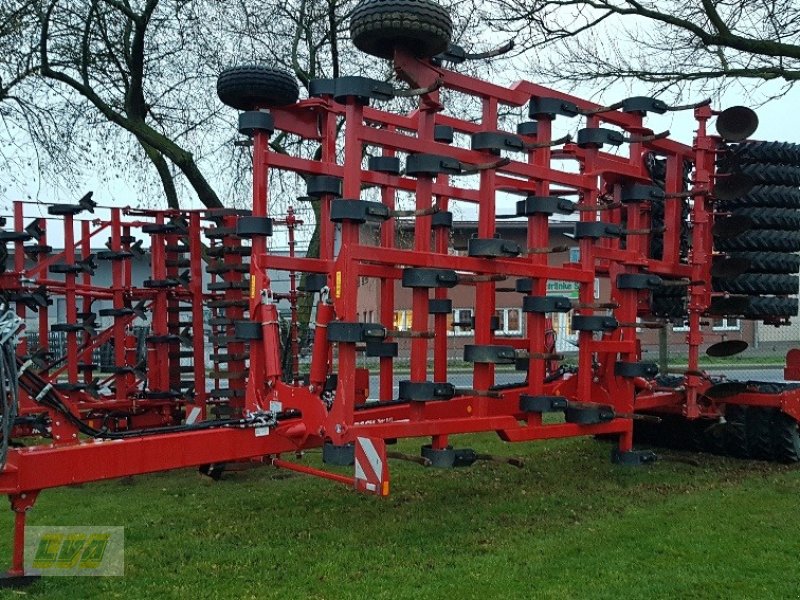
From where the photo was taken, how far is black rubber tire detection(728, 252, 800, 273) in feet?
25.7

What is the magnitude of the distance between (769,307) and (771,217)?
2.78 feet

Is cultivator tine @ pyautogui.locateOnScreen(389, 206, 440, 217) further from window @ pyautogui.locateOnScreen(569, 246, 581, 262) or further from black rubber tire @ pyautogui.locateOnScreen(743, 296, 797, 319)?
black rubber tire @ pyautogui.locateOnScreen(743, 296, 797, 319)

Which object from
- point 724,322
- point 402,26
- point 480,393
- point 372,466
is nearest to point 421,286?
point 480,393

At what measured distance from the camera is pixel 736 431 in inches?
341

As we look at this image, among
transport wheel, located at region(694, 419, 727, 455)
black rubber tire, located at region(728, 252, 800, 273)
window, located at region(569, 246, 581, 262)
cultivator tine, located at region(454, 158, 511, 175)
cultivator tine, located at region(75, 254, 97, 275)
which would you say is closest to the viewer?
cultivator tine, located at region(454, 158, 511, 175)

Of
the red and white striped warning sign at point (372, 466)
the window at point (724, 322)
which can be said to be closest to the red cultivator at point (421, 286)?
the red and white striped warning sign at point (372, 466)

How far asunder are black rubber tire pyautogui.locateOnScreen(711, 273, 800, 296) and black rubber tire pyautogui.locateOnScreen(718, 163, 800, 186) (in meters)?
0.88

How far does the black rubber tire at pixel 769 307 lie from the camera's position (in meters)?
7.96

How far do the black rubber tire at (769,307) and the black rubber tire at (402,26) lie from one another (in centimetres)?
427

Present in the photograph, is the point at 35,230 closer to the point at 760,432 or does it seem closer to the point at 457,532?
the point at 457,532

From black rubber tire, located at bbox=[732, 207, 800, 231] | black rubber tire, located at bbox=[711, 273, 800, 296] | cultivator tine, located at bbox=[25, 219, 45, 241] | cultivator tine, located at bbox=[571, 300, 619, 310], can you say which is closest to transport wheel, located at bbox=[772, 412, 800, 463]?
black rubber tire, located at bbox=[711, 273, 800, 296]

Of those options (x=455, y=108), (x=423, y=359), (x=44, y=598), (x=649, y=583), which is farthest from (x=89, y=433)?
(x=455, y=108)
